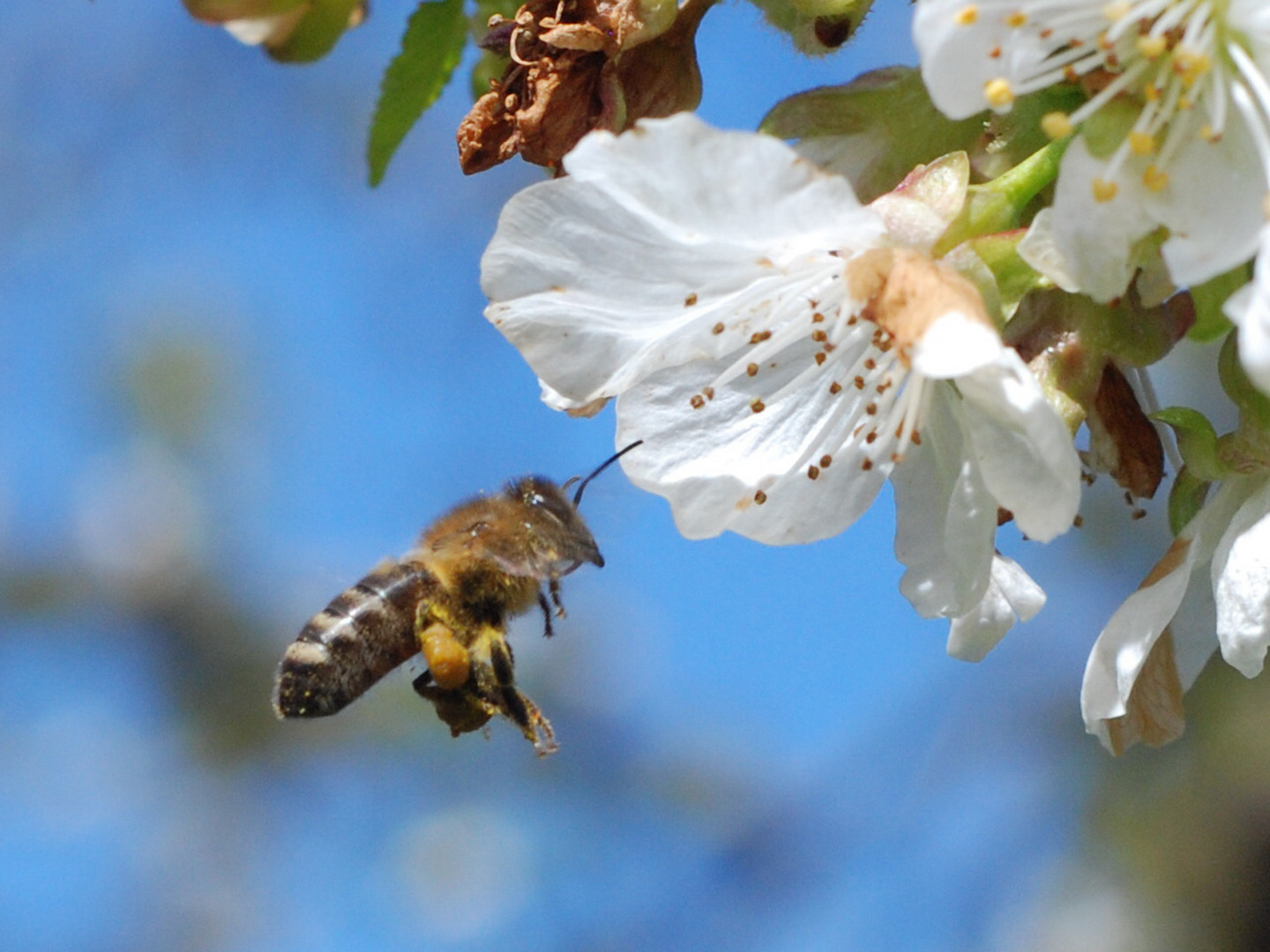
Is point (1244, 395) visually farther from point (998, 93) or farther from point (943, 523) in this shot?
point (998, 93)

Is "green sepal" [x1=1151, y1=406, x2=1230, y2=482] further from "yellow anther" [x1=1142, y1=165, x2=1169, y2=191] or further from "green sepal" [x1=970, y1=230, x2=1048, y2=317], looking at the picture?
"yellow anther" [x1=1142, y1=165, x2=1169, y2=191]

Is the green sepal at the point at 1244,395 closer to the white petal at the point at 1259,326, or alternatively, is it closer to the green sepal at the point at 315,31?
the white petal at the point at 1259,326

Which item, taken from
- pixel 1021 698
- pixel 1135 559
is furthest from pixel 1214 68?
pixel 1135 559

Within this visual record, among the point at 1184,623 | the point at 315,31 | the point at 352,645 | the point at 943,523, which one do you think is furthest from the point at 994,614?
the point at 315,31

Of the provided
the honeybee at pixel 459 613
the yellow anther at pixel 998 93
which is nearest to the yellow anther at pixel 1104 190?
the yellow anther at pixel 998 93

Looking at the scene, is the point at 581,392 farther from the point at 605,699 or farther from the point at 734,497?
the point at 605,699

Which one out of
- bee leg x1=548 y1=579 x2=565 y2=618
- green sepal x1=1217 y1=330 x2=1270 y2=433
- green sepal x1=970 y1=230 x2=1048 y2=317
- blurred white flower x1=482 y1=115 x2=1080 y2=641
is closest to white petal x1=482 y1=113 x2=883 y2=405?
blurred white flower x1=482 y1=115 x2=1080 y2=641

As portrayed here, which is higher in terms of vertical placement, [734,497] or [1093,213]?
[1093,213]

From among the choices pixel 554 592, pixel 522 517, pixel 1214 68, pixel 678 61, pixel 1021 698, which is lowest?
pixel 1021 698
